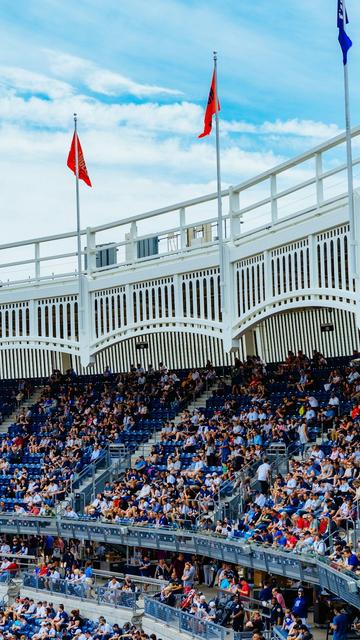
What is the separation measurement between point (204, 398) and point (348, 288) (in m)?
11.2

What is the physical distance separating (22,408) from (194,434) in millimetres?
13155

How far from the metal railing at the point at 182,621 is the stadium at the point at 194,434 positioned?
0.22 feet

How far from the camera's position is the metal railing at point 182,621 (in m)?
22.1

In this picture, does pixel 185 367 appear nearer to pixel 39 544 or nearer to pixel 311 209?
pixel 39 544

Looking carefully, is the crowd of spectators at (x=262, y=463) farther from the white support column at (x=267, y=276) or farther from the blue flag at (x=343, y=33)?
the blue flag at (x=343, y=33)

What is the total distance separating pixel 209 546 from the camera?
2823 cm

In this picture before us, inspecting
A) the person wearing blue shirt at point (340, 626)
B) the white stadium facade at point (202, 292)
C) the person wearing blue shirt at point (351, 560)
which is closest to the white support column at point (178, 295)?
the white stadium facade at point (202, 292)

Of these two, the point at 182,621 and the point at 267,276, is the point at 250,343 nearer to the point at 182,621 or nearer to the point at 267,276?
the point at 267,276

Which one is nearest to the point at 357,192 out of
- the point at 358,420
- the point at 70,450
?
the point at 358,420

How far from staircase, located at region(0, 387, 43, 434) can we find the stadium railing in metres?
8.46

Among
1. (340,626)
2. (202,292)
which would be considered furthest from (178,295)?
(340,626)

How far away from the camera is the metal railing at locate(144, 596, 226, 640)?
22125 mm

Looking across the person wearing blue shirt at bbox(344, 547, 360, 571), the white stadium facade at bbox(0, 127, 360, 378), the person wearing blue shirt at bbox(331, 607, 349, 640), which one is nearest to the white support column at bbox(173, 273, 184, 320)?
the white stadium facade at bbox(0, 127, 360, 378)

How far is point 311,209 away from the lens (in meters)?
32.2
